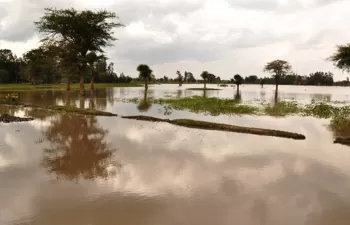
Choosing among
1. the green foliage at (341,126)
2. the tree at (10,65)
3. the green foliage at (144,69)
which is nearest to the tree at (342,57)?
the green foliage at (341,126)

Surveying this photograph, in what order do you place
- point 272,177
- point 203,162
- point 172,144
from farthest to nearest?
point 172,144 → point 203,162 → point 272,177

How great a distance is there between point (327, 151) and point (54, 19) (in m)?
36.7

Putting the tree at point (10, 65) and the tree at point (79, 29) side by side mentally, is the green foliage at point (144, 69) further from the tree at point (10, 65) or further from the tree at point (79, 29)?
the tree at point (10, 65)

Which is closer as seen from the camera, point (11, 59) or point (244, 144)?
point (244, 144)

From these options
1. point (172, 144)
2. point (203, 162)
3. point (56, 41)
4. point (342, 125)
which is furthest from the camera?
point (56, 41)

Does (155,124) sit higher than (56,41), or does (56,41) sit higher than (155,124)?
(56,41)

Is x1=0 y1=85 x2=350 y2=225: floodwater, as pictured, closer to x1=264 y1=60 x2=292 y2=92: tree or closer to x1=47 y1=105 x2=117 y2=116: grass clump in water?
x1=47 y1=105 x2=117 y2=116: grass clump in water

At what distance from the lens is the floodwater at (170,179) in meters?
7.96

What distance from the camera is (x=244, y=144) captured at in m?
16.4

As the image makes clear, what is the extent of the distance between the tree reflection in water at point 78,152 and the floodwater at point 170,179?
0.04 meters

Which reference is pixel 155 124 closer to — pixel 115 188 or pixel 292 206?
pixel 115 188

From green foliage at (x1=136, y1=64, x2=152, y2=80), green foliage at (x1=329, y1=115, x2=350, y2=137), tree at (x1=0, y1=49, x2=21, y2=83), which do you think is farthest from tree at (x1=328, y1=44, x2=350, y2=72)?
tree at (x1=0, y1=49, x2=21, y2=83)

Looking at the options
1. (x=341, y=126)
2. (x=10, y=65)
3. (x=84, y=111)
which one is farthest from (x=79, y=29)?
(x=10, y=65)

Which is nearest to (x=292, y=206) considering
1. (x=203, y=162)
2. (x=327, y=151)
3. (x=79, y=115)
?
(x=203, y=162)
